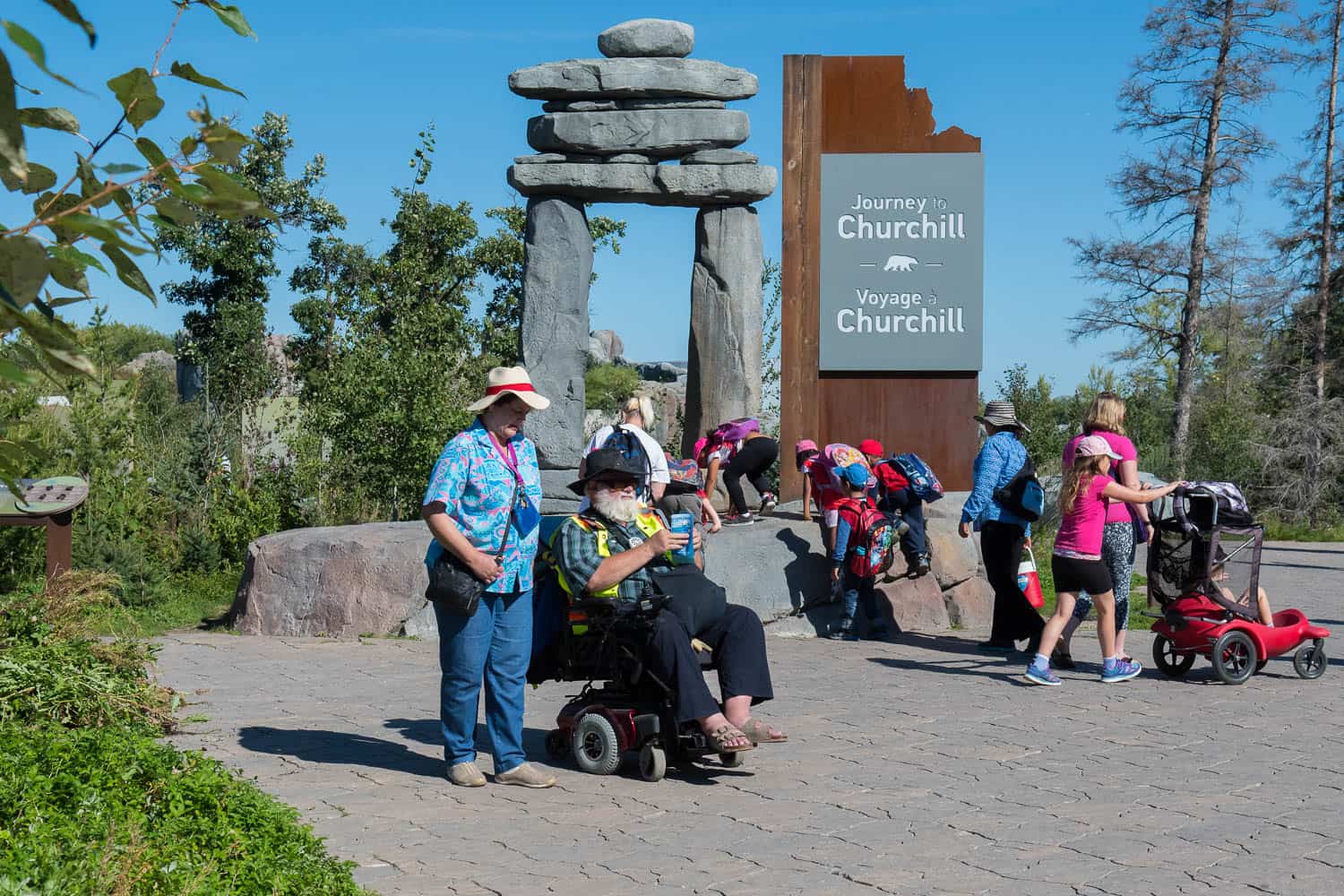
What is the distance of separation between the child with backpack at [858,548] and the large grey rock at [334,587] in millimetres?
3170

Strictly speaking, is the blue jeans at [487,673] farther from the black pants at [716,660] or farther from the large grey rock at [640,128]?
the large grey rock at [640,128]

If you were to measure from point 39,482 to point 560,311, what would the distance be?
5.13 meters

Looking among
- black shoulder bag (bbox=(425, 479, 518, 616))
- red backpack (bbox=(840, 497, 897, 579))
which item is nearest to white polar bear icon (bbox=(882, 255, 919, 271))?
red backpack (bbox=(840, 497, 897, 579))

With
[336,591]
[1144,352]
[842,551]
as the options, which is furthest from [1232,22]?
[336,591]

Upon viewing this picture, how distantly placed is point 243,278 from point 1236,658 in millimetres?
22628

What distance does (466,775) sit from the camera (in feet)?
20.4

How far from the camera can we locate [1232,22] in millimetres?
27328

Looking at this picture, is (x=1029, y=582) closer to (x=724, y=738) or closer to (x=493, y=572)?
(x=724, y=738)

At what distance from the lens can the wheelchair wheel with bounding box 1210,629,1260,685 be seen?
8.82m

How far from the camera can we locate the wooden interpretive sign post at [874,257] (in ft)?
46.0

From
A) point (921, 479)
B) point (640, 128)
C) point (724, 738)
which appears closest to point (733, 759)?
point (724, 738)

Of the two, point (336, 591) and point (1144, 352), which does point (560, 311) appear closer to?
point (336, 591)

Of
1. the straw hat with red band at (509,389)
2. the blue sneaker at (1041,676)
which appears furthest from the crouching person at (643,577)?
the blue sneaker at (1041,676)

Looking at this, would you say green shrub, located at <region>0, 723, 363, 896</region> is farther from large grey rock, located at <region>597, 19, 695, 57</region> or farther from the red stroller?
large grey rock, located at <region>597, 19, 695, 57</region>
